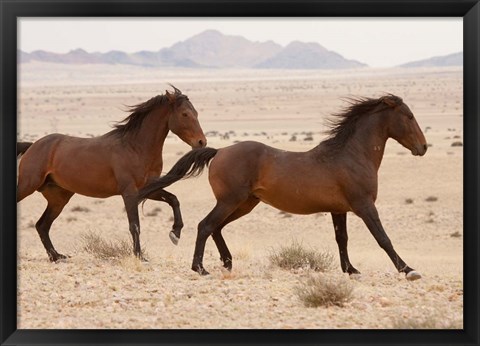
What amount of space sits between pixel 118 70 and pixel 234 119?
79.4 meters

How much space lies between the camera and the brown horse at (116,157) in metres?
12.6

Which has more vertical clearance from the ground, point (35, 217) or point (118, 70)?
point (118, 70)

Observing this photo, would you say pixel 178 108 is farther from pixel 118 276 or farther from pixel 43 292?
pixel 43 292

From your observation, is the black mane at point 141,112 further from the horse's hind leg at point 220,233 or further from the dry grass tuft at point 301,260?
the dry grass tuft at point 301,260

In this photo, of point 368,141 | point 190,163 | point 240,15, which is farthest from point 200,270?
point 240,15

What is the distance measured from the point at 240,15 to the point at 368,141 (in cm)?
536

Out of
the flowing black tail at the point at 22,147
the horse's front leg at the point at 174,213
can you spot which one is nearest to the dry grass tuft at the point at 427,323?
the horse's front leg at the point at 174,213

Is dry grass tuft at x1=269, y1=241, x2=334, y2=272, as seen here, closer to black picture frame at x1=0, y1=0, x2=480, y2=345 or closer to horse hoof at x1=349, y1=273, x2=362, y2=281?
horse hoof at x1=349, y1=273, x2=362, y2=281

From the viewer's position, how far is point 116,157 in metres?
12.7

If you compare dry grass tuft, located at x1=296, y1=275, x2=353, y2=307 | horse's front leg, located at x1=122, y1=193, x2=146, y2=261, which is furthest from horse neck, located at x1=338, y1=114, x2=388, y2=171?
horse's front leg, located at x1=122, y1=193, x2=146, y2=261

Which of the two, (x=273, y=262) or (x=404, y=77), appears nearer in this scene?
(x=273, y=262)

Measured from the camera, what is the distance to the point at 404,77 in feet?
394

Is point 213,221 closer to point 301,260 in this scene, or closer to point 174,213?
point 174,213
